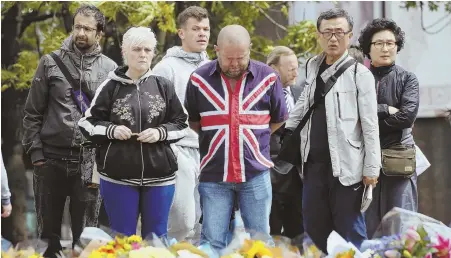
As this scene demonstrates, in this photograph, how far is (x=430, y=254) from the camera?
141 inches

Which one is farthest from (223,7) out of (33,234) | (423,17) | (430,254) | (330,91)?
(430,254)

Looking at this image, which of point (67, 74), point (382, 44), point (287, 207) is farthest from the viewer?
point (287, 207)

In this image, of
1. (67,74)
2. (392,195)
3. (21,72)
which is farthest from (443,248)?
(21,72)

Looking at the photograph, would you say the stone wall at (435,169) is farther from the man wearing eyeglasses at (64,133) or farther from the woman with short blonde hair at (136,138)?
the woman with short blonde hair at (136,138)

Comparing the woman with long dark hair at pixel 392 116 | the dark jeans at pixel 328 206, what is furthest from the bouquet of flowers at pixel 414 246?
the woman with long dark hair at pixel 392 116

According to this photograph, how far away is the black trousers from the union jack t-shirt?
1484mm

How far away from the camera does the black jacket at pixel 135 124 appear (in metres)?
5.59

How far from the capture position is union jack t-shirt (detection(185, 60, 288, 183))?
555cm

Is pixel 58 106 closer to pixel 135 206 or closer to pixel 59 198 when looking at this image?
pixel 59 198

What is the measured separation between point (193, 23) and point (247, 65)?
109cm

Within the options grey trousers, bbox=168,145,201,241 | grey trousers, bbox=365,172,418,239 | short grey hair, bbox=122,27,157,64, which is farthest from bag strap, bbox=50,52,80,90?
grey trousers, bbox=365,172,418,239

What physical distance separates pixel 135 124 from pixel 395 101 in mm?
1704

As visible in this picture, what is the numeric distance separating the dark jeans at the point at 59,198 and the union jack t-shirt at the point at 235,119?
969mm

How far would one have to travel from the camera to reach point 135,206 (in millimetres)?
5664
